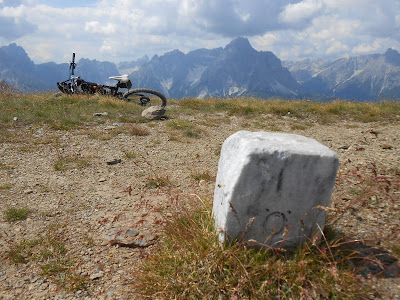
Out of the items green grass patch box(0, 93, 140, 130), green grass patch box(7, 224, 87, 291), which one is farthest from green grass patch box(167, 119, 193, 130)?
green grass patch box(7, 224, 87, 291)

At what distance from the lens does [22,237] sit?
3.30 meters

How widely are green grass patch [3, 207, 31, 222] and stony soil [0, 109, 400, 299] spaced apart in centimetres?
7

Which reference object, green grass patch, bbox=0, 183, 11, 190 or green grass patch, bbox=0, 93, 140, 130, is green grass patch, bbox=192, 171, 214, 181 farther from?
green grass patch, bbox=0, 93, 140, 130

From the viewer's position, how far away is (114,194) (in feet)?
14.6

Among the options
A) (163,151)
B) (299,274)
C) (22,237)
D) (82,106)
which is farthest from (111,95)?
(299,274)

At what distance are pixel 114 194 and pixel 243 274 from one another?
2.93 m

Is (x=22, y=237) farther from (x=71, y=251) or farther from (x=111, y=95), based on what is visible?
(x=111, y=95)

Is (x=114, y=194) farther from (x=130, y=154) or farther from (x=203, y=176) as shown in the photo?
(x=130, y=154)

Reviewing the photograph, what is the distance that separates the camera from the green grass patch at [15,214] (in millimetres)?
3664

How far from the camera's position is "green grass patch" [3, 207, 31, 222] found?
12.0ft

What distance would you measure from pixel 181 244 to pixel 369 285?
164cm

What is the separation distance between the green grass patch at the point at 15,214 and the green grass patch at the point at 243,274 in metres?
2.30

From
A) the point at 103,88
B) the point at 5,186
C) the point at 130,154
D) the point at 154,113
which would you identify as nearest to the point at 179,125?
the point at 154,113

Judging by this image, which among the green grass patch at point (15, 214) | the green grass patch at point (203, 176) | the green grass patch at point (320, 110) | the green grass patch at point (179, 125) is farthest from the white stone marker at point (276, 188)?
the green grass patch at point (320, 110)
